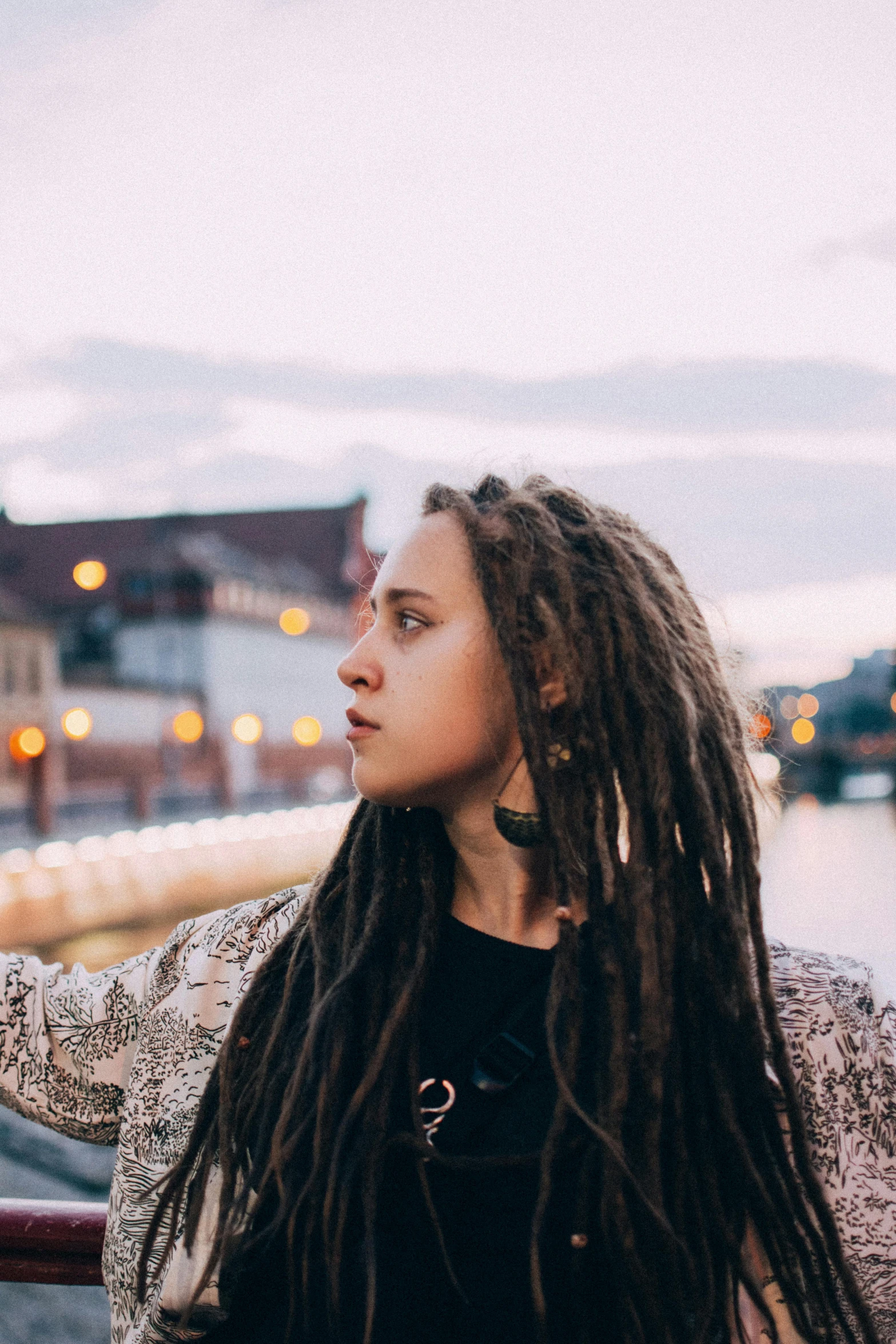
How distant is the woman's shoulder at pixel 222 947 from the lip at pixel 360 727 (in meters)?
0.27

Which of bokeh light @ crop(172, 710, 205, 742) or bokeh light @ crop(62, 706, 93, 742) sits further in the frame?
bokeh light @ crop(172, 710, 205, 742)

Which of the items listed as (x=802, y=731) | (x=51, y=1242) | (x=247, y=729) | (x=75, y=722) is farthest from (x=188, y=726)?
(x=802, y=731)

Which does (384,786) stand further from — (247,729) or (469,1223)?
(247,729)

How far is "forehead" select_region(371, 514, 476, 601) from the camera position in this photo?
1.57m

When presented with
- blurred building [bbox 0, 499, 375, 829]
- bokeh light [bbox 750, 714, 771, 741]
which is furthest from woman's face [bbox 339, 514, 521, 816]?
blurred building [bbox 0, 499, 375, 829]

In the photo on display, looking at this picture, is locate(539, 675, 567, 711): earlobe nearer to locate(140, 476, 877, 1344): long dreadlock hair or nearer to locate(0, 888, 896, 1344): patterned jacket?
locate(140, 476, 877, 1344): long dreadlock hair

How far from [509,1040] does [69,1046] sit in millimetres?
624

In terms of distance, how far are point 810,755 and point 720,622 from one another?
→ 217 ft

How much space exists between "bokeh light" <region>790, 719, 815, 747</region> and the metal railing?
7518 centimetres

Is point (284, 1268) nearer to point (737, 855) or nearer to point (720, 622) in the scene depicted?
point (737, 855)

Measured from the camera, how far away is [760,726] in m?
1.87

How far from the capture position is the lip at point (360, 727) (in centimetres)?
154

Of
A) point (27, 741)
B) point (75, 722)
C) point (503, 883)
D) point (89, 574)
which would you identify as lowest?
point (27, 741)

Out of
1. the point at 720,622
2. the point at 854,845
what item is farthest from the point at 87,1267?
the point at 854,845
